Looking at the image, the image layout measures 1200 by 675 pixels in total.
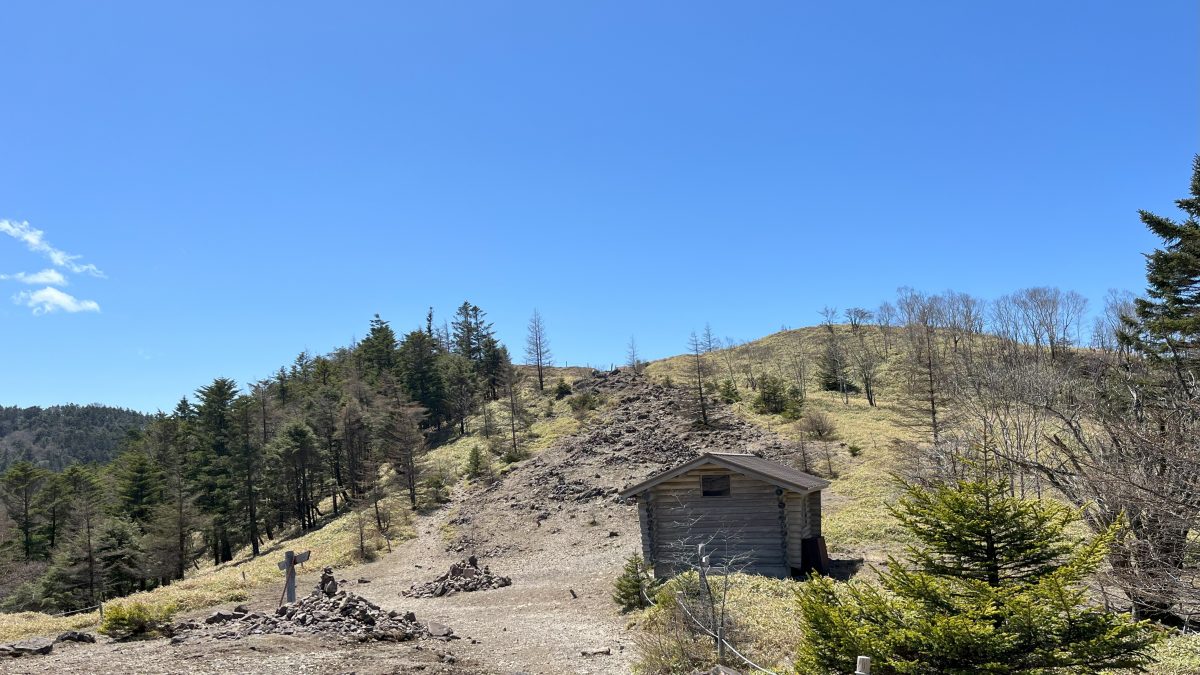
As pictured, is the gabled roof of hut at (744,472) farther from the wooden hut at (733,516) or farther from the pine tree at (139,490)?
the pine tree at (139,490)

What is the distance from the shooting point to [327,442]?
5200 centimetres

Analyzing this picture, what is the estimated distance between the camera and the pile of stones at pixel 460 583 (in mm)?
24625

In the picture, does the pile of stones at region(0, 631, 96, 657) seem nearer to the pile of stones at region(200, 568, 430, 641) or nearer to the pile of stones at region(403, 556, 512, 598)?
the pile of stones at region(200, 568, 430, 641)

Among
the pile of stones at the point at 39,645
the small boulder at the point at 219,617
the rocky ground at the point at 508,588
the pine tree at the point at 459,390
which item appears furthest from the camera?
the pine tree at the point at 459,390

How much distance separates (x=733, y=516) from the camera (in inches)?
812

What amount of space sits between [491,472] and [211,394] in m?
25.9

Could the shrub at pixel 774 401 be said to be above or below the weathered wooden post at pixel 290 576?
above

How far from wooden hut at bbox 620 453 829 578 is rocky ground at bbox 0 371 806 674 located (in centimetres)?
316

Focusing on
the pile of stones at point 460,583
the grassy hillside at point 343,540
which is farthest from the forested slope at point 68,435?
the pile of stones at point 460,583

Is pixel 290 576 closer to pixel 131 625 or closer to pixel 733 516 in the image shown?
pixel 131 625

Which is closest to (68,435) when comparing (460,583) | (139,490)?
(139,490)

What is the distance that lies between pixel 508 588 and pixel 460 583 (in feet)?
6.64

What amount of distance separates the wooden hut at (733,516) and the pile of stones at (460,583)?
7.81 meters

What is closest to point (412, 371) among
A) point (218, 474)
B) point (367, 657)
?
point (218, 474)
